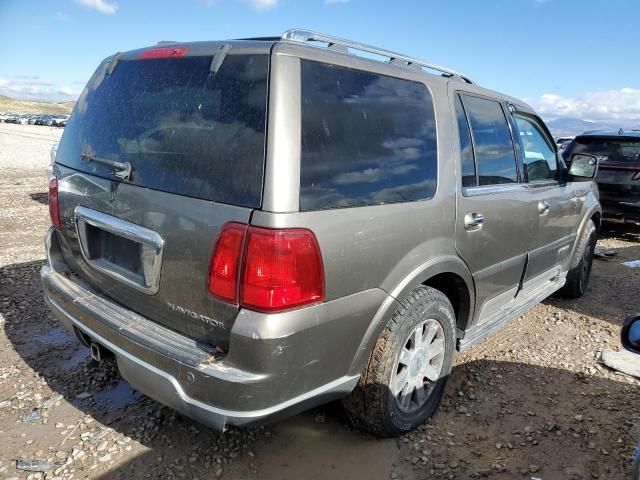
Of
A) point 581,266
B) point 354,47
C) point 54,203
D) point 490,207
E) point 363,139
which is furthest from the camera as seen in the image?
point 581,266

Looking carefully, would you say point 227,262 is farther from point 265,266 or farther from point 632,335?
point 632,335

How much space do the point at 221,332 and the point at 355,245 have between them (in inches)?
25.9

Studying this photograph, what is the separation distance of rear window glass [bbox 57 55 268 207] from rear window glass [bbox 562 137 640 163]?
7065mm

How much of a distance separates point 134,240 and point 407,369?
154 cm

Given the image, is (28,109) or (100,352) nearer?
(100,352)

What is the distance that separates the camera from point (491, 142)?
3.14 metres

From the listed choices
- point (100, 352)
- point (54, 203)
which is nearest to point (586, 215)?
point (100, 352)

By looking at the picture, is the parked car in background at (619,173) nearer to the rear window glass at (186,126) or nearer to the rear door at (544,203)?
the rear door at (544,203)

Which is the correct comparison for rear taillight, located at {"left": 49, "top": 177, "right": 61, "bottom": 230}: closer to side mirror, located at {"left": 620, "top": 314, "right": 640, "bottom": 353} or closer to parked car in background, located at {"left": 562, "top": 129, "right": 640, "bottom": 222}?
side mirror, located at {"left": 620, "top": 314, "right": 640, "bottom": 353}

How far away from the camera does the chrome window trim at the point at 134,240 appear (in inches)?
81.6

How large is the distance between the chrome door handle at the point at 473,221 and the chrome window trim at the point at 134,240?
5.40 feet

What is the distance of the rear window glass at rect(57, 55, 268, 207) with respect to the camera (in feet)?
6.20

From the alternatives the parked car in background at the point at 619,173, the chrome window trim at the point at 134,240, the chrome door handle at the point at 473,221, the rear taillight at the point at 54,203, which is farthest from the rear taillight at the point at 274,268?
the parked car in background at the point at 619,173

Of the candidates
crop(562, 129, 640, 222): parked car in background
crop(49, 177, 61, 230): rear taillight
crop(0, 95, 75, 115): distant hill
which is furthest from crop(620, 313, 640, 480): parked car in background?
crop(0, 95, 75, 115): distant hill
